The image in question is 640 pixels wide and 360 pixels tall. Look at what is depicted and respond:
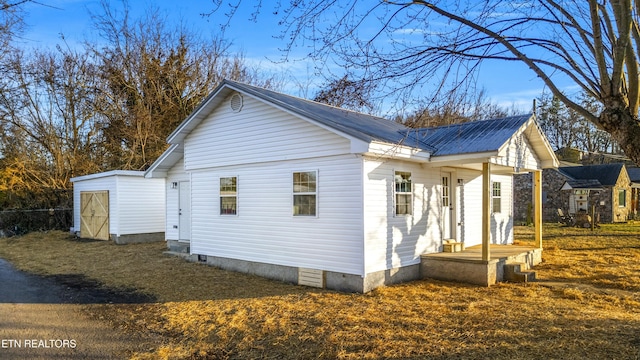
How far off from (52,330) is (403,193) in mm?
7042

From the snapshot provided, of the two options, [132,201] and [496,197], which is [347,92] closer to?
[496,197]

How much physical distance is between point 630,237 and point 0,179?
29314 mm

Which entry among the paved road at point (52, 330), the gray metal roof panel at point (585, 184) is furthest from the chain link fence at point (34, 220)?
the gray metal roof panel at point (585, 184)

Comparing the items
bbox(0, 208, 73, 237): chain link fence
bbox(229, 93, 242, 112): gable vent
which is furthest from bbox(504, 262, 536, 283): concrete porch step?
bbox(0, 208, 73, 237): chain link fence

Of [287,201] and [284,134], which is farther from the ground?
[284,134]

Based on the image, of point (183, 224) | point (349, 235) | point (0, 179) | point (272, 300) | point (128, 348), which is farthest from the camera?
point (0, 179)

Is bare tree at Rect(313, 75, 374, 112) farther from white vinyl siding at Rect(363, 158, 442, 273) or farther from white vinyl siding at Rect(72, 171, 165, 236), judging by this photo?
white vinyl siding at Rect(72, 171, 165, 236)

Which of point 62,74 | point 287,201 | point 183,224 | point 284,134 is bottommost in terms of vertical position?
point 183,224

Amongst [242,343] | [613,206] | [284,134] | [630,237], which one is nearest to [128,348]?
[242,343]

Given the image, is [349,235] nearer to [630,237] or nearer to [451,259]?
[451,259]

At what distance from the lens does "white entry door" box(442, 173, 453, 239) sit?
1129 centimetres

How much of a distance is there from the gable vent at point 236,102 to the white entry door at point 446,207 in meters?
5.63

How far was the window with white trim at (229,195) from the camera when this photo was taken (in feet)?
36.9

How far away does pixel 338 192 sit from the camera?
8945mm
